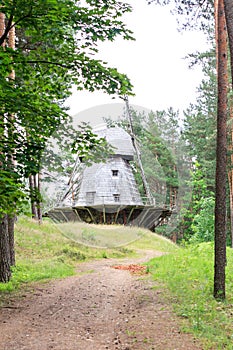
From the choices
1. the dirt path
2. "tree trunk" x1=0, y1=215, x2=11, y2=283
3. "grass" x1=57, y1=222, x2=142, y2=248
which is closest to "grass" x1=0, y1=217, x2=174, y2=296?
"grass" x1=57, y1=222, x2=142, y2=248

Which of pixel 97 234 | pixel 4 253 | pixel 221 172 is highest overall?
pixel 221 172

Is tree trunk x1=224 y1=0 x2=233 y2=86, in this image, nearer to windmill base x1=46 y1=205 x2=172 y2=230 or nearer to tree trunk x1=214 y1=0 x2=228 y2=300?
tree trunk x1=214 y1=0 x2=228 y2=300

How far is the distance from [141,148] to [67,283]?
1407cm

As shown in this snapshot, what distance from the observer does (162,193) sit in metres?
23.2

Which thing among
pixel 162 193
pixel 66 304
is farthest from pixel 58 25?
pixel 162 193

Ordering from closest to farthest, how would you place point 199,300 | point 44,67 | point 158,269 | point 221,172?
point 199,300, point 221,172, point 44,67, point 158,269

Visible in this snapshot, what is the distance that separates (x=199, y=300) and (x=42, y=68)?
5273 mm

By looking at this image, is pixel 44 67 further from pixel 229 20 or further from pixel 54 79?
pixel 229 20

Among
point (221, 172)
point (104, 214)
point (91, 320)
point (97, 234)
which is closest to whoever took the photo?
point (91, 320)

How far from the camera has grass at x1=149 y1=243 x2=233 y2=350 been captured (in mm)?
4383

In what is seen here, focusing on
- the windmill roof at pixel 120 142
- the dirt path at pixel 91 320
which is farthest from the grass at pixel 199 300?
the windmill roof at pixel 120 142

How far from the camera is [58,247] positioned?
1411 cm

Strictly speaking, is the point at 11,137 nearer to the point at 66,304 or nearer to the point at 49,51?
the point at 49,51

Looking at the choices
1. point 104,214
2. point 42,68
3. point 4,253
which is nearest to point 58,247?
point 104,214
